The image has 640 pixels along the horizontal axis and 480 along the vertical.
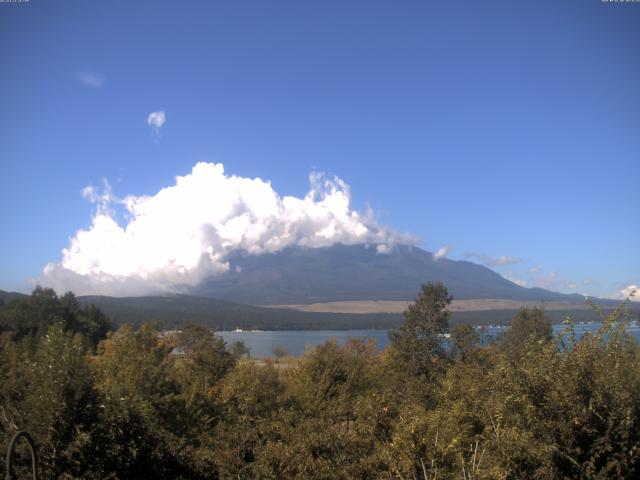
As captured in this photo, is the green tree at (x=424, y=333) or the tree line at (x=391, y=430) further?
the green tree at (x=424, y=333)

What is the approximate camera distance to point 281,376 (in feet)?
121

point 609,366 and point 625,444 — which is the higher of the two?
point 609,366

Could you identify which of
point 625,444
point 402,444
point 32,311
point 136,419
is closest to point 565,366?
point 625,444

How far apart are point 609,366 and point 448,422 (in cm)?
424

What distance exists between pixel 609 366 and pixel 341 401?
1691cm

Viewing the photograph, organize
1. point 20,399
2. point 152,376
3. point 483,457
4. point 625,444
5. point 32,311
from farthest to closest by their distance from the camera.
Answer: point 32,311 < point 152,376 < point 20,399 < point 483,457 < point 625,444

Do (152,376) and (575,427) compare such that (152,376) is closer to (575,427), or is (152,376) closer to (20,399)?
(20,399)

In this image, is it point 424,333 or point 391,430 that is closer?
point 391,430

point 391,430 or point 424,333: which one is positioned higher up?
point 424,333

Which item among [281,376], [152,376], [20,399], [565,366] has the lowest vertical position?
[281,376]

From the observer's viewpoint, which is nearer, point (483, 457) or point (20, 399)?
point (483, 457)

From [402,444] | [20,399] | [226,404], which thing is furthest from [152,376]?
[402,444]

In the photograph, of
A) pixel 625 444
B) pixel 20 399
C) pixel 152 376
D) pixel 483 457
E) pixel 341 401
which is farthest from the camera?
pixel 341 401

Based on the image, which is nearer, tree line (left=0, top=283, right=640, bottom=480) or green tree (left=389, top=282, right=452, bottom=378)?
tree line (left=0, top=283, right=640, bottom=480)
